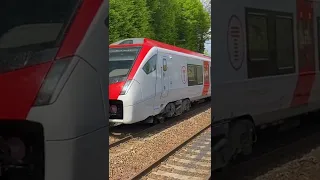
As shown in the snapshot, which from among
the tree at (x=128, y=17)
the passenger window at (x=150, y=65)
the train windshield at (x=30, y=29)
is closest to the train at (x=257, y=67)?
the train windshield at (x=30, y=29)

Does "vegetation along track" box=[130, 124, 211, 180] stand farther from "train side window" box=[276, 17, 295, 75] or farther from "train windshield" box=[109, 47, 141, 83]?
"train windshield" box=[109, 47, 141, 83]

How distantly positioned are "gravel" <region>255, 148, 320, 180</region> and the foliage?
2.25 meters

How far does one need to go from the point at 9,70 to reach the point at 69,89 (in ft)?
1.00

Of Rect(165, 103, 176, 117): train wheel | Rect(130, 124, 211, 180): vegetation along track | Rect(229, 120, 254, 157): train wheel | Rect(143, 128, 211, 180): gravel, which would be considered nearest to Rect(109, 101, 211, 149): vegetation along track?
Rect(165, 103, 176, 117): train wheel

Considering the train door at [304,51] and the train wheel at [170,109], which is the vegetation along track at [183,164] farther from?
the train wheel at [170,109]

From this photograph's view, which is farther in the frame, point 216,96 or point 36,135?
point 216,96

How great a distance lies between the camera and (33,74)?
1.62 m

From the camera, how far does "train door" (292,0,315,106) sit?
240 centimetres

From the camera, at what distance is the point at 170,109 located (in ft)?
36.2

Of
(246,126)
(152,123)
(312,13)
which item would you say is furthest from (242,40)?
(152,123)

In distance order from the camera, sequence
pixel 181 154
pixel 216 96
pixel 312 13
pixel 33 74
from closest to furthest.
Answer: pixel 33 74 < pixel 216 96 < pixel 312 13 < pixel 181 154

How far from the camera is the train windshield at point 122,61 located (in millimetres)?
8625

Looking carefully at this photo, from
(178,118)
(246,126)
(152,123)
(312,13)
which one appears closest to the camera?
(246,126)

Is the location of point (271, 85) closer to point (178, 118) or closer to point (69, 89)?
point (69, 89)
